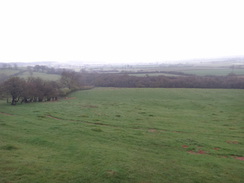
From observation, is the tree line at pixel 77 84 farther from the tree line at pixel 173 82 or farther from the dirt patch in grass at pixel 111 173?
the dirt patch in grass at pixel 111 173

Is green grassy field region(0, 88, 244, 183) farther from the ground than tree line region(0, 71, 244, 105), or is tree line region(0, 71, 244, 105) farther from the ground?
tree line region(0, 71, 244, 105)

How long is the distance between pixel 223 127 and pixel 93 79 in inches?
3356

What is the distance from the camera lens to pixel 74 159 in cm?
1638

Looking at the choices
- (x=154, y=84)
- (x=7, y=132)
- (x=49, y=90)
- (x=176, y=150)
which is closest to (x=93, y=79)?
(x=154, y=84)

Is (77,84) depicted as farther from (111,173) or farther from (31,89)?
(111,173)

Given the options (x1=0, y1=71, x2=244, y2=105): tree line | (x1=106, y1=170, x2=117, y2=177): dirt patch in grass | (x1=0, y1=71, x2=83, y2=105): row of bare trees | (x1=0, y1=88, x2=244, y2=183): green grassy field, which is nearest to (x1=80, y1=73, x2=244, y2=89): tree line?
(x1=0, y1=71, x2=244, y2=105): tree line

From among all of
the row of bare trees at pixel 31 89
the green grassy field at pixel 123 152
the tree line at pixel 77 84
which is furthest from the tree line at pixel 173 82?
the green grassy field at pixel 123 152

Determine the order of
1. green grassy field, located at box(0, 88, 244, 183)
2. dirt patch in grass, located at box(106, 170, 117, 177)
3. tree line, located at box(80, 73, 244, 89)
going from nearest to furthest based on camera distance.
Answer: dirt patch in grass, located at box(106, 170, 117, 177), green grassy field, located at box(0, 88, 244, 183), tree line, located at box(80, 73, 244, 89)

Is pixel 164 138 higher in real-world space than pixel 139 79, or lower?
lower

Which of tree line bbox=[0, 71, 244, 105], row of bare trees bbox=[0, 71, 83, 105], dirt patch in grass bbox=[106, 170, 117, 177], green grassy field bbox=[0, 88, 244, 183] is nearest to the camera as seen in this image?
dirt patch in grass bbox=[106, 170, 117, 177]

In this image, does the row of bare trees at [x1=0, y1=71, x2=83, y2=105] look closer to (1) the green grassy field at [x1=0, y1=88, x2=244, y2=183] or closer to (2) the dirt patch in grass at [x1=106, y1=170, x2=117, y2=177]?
(1) the green grassy field at [x1=0, y1=88, x2=244, y2=183]

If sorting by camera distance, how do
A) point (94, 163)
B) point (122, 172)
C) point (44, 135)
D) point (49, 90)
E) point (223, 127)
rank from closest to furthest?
point (122, 172) → point (94, 163) → point (44, 135) → point (223, 127) → point (49, 90)

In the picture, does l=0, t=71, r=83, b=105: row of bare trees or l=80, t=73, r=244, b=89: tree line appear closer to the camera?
l=0, t=71, r=83, b=105: row of bare trees

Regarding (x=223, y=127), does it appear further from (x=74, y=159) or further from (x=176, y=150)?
(x=74, y=159)
